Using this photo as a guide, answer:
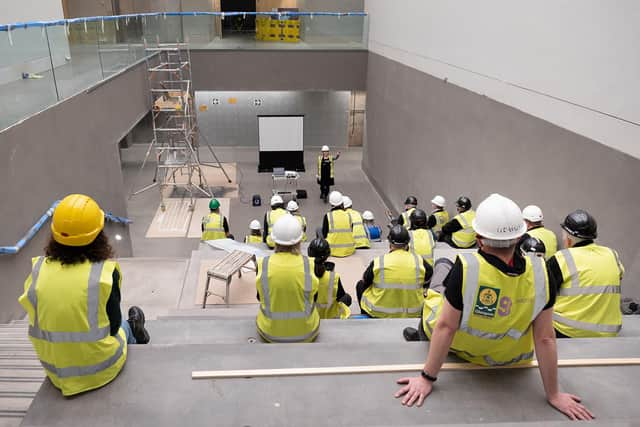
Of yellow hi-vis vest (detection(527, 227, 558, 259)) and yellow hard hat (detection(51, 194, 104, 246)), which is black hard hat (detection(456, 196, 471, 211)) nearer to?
yellow hi-vis vest (detection(527, 227, 558, 259))

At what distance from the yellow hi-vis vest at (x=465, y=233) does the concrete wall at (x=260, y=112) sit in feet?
39.1

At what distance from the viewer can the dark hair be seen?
2.63m

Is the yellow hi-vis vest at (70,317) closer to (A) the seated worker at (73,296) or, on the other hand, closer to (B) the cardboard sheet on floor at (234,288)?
(A) the seated worker at (73,296)

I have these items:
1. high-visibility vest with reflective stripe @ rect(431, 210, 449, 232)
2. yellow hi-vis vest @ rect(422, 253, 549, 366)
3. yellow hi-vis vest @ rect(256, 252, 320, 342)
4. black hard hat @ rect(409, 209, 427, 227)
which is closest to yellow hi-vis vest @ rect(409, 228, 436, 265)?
black hard hat @ rect(409, 209, 427, 227)

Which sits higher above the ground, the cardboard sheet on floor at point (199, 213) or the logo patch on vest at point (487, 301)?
the logo patch on vest at point (487, 301)

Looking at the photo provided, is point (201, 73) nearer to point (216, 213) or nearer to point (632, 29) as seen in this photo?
point (216, 213)

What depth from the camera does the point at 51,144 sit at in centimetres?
671

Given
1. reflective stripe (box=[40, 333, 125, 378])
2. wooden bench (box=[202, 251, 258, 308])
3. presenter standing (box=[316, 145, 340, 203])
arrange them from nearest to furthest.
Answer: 1. reflective stripe (box=[40, 333, 125, 378])
2. wooden bench (box=[202, 251, 258, 308])
3. presenter standing (box=[316, 145, 340, 203])

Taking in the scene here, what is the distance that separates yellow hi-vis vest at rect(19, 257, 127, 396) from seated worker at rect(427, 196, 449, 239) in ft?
24.0

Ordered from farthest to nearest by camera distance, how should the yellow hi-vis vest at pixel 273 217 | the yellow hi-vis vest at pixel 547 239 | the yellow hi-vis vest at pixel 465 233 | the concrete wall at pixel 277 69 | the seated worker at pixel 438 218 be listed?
the concrete wall at pixel 277 69
the seated worker at pixel 438 218
the yellow hi-vis vest at pixel 465 233
the yellow hi-vis vest at pixel 273 217
the yellow hi-vis vest at pixel 547 239

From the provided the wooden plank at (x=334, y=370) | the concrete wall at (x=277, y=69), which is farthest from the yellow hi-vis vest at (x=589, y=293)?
the concrete wall at (x=277, y=69)

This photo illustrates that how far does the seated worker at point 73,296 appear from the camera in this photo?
2.59 meters

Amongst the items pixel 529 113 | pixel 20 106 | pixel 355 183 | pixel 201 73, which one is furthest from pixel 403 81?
pixel 20 106

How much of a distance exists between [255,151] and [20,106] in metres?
13.1
